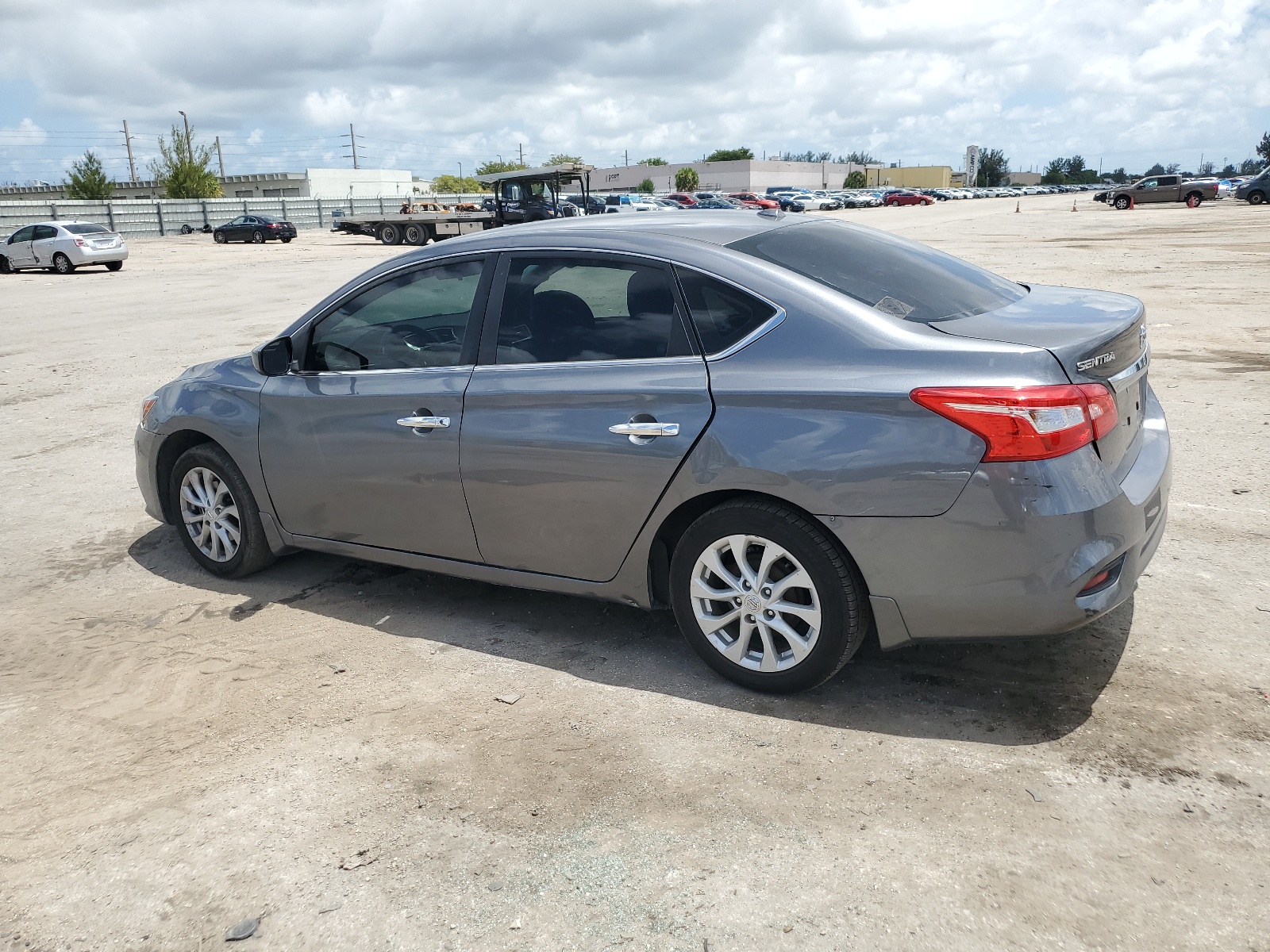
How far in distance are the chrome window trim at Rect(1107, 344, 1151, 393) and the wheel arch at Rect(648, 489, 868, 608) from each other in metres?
1.04

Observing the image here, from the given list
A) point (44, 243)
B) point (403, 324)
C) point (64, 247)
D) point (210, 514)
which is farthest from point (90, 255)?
point (403, 324)

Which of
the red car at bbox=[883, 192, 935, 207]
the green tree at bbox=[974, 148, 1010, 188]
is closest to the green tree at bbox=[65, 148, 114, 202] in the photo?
the red car at bbox=[883, 192, 935, 207]

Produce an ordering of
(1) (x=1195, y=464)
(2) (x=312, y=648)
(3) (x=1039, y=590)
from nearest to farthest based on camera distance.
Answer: (3) (x=1039, y=590), (2) (x=312, y=648), (1) (x=1195, y=464)

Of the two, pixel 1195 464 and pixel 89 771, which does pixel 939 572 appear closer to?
pixel 89 771

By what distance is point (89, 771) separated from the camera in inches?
136

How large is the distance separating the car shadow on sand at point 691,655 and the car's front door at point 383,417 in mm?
379

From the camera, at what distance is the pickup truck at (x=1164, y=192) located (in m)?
53.8

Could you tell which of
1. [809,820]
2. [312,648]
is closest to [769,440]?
[809,820]

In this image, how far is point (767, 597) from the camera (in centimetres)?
357

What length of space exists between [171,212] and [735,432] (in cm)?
6172

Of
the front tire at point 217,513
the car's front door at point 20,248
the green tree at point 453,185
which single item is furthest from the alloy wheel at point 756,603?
the green tree at point 453,185

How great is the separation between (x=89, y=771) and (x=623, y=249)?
2.60 m

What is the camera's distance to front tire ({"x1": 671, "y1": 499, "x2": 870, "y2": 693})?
342 centimetres

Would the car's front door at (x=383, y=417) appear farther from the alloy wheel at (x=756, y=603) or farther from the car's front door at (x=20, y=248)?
the car's front door at (x=20, y=248)
